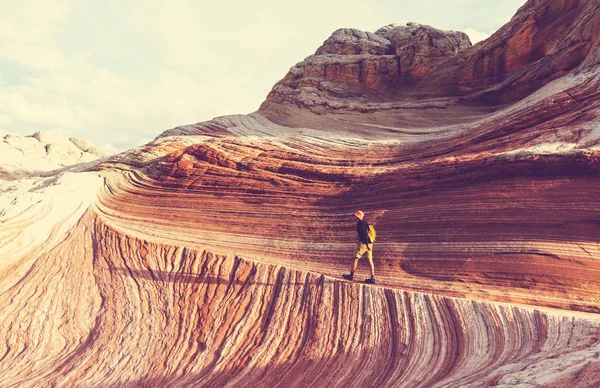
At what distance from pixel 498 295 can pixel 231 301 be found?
18.1 feet

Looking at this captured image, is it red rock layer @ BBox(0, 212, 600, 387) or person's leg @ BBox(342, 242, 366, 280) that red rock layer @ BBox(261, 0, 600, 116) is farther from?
red rock layer @ BBox(0, 212, 600, 387)

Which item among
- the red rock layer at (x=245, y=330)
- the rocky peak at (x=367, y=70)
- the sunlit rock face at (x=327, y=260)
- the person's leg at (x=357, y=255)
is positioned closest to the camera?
the red rock layer at (x=245, y=330)

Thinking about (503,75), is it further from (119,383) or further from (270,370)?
(119,383)

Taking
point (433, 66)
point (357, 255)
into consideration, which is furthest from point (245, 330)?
point (433, 66)

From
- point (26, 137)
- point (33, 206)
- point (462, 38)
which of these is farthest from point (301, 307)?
point (26, 137)

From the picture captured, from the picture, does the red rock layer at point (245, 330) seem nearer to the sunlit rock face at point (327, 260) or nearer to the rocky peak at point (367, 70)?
the sunlit rock face at point (327, 260)

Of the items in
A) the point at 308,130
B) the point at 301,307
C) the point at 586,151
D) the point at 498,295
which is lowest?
the point at 301,307

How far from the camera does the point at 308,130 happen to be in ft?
58.1

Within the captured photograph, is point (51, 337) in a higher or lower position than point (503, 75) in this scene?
lower

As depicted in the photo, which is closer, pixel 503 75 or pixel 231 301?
pixel 231 301

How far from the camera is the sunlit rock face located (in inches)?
289

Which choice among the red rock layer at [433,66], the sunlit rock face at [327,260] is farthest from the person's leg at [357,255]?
the red rock layer at [433,66]

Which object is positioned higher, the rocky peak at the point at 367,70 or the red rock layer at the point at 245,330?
the rocky peak at the point at 367,70

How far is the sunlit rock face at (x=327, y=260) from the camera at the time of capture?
24.1 feet
